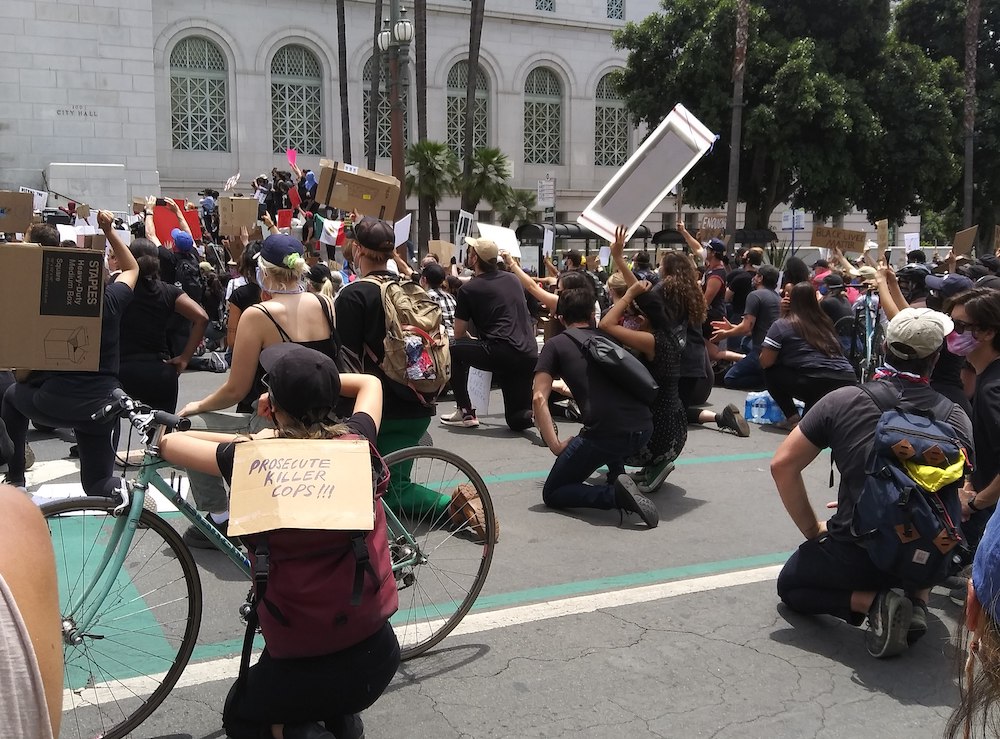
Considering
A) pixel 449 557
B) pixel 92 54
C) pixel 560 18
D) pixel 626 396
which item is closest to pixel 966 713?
pixel 449 557

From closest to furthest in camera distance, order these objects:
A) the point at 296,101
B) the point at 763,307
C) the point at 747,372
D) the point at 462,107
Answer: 1. the point at 763,307
2. the point at 747,372
3. the point at 296,101
4. the point at 462,107

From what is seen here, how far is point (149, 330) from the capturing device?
620cm

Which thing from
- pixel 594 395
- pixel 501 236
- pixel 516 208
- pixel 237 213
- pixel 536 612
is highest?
pixel 516 208

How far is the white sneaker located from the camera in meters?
8.98

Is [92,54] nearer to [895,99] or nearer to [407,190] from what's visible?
[407,190]

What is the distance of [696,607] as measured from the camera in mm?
4625

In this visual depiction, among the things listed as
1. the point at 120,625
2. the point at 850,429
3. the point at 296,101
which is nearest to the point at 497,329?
the point at 850,429

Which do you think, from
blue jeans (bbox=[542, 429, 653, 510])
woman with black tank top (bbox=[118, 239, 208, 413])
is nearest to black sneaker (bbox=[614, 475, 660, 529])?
blue jeans (bbox=[542, 429, 653, 510])

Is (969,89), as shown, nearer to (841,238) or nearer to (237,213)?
(841,238)

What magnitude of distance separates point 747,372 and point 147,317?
6.98 m

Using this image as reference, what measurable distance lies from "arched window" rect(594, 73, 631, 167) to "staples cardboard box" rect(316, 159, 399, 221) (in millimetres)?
34400

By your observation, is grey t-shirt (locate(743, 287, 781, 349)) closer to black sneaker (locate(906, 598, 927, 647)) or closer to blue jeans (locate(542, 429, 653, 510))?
blue jeans (locate(542, 429, 653, 510))

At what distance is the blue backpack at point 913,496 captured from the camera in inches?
151

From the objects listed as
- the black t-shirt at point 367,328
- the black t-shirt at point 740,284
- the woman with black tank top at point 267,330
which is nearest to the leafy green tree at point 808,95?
the black t-shirt at point 740,284
